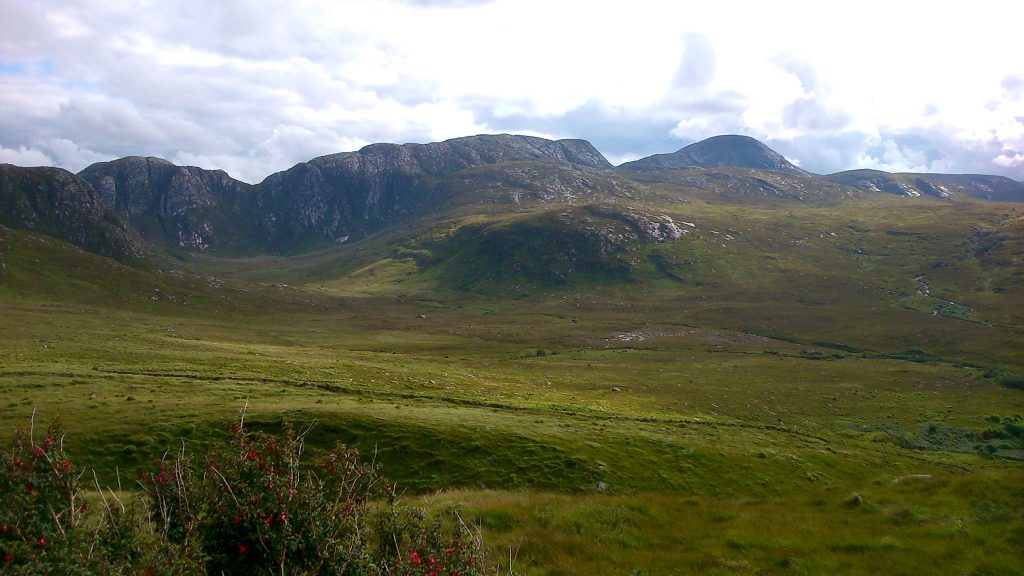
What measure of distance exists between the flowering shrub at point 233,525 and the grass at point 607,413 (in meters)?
8.27

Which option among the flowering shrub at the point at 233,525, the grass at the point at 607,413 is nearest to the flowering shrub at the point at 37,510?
the flowering shrub at the point at 233,525

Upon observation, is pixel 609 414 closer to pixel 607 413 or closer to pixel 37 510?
pixel 607 413

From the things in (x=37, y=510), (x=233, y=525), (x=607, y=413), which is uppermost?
(x=37, y=510)

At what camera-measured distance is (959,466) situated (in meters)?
43.7

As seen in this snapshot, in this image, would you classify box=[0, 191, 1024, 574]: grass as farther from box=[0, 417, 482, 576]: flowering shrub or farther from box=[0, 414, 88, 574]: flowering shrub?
box=[0, 414, 88, 574]: flowering shrub

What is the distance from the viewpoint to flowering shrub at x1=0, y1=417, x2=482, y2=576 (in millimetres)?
8422

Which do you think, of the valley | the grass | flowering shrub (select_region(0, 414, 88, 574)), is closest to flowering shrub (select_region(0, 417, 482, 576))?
flowering shrub (select_region(0, 414, 88, 574))

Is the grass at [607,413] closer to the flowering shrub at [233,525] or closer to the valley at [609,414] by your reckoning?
the valley at [609,414]

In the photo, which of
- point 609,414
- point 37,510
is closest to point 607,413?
point 609,414

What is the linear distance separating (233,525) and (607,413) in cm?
4301

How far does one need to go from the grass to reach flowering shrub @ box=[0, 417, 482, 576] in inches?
326

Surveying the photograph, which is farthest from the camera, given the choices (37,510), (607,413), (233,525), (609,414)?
(607,413)

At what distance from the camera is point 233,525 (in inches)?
383

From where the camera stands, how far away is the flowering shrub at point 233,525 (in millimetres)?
8422
